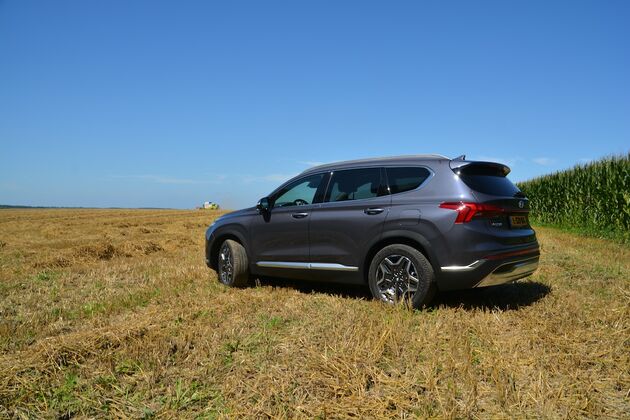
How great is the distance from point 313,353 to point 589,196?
16235 mm

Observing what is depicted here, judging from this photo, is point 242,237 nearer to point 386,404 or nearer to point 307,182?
point 307,182

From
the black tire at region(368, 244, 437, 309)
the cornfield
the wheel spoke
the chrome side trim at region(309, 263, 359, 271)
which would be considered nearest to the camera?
the black tire at region(368, 244, 437, 309)

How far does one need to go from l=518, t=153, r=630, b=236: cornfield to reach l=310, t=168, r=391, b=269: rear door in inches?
425

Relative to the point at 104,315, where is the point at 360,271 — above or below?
above

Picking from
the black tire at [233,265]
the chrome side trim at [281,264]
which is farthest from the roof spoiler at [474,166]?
the black tire at [233,265]

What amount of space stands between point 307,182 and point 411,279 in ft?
6.71

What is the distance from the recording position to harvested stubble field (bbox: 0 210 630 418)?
271 cm

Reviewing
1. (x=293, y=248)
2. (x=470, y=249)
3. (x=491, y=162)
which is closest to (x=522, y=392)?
(x=470, y=249)

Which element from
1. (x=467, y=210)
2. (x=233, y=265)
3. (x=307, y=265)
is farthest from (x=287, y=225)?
(x=467, y=210)

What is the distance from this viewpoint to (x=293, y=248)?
588 centimetres

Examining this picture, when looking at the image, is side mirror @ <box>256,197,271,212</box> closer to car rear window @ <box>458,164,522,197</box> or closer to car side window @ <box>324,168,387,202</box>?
car side window @ <box>324,168,387,202</box>

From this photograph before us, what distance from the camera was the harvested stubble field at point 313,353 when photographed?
2.71 m

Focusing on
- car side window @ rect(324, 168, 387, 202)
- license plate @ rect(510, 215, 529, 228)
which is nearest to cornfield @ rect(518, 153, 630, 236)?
license plate @ rect(510, 215, 529, 228)

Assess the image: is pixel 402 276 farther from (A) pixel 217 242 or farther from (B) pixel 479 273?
(A) pixel 217 242
